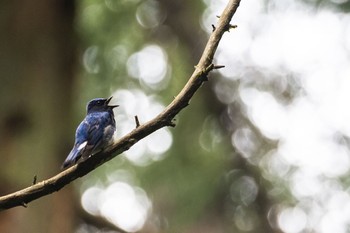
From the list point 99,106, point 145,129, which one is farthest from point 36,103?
point 145,129

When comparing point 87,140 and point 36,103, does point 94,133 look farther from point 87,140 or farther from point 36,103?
point 36,103

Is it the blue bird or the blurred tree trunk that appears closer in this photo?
the blue bird

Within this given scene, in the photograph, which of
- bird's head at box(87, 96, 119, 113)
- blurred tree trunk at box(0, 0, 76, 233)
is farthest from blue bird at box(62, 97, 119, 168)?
blurred tree trunk at box(0, 0, 76, 233)

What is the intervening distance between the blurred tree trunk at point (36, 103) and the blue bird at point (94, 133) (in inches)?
52.7

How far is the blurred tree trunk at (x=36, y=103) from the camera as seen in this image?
3773mm

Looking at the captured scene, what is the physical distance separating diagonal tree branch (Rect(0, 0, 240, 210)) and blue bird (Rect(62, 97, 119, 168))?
0.24 ft

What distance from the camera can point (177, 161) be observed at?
6133 millimetres

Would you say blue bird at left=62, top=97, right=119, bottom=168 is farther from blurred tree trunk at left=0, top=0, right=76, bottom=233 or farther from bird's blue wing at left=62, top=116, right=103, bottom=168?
blurred tree trunk at left=0, top=0, right=76, bottom=233

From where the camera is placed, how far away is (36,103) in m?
4.00

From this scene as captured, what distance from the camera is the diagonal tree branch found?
1813mm

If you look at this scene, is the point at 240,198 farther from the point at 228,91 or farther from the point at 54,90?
the point at 54,90

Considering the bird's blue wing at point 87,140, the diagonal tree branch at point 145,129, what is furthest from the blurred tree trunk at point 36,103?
the diagonal tree branch at point 145,129

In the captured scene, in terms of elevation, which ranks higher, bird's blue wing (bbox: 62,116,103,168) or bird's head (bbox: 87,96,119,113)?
bird's head (bbox: 87,96,119,113)

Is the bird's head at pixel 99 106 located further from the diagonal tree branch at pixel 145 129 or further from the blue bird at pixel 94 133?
the diagonal tree branch at pixel 145 129
